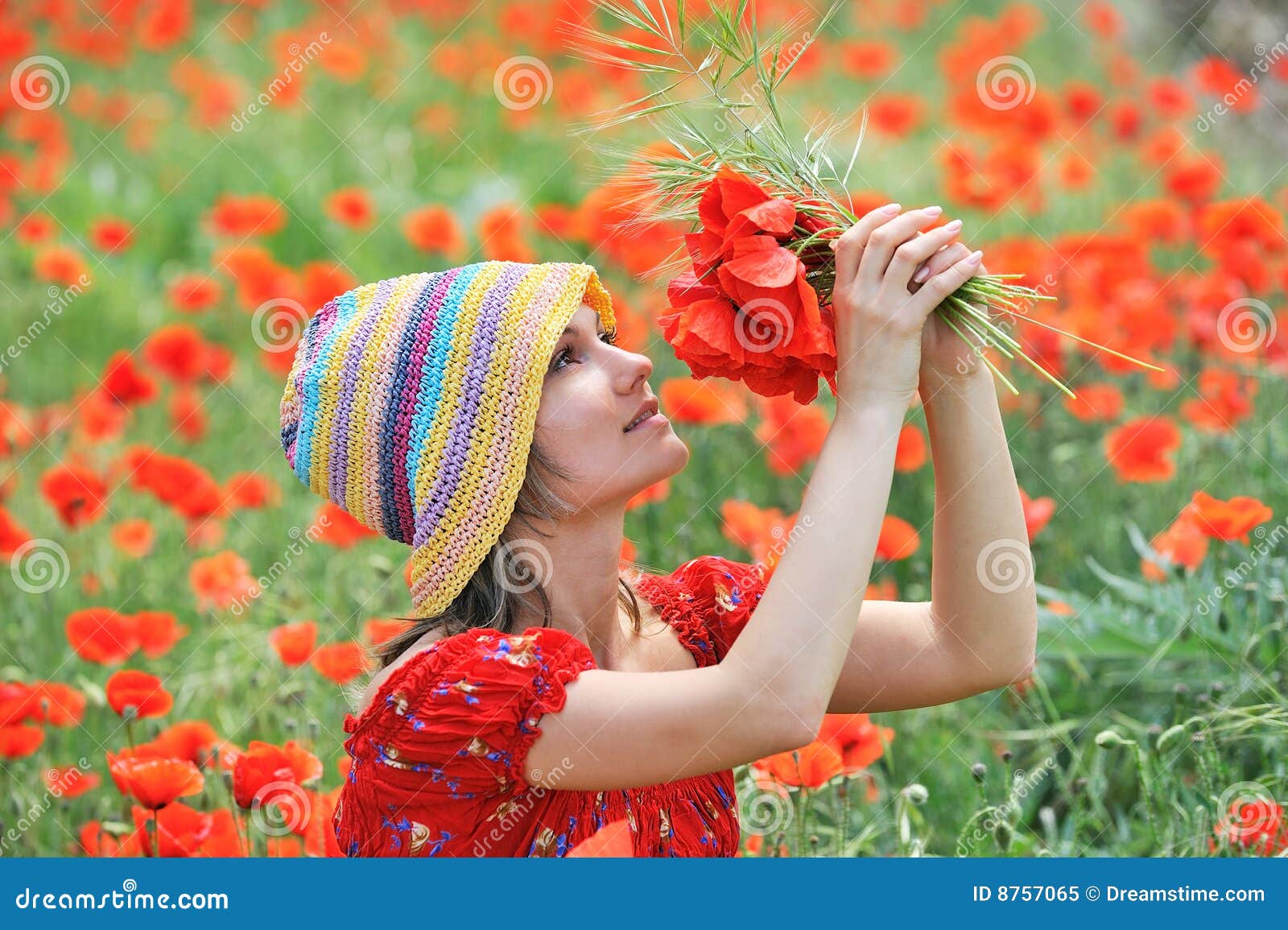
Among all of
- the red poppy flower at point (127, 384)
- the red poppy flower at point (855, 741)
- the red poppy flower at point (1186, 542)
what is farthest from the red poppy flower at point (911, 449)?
the red poppy flower at point (127, 384)

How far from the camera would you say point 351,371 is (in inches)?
78.0

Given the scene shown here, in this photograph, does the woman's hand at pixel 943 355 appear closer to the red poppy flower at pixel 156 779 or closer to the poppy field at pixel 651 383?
the poppy field at pixel 651 383

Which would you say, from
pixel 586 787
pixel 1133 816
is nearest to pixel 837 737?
pixel 586 787

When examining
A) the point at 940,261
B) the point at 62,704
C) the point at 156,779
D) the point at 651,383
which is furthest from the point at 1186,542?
the point at 62,704

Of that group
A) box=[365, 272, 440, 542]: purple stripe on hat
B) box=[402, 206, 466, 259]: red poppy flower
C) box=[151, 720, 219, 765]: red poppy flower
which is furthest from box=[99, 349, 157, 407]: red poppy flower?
box=[365, 272, 440, 542]: purple stripe on hat

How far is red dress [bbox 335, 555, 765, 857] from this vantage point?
179 centimetres

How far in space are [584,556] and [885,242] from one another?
586 mm

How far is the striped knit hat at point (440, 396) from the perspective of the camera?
189cm

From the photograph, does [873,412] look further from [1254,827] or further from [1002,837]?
[1254,827]

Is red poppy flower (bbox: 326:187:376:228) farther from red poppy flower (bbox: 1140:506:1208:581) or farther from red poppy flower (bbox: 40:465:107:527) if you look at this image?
red poppy flower (bbox: 1140:506:1208:581)

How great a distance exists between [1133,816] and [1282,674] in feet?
1.23

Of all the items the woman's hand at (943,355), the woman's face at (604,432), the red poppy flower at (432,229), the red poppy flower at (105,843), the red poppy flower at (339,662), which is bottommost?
the red poppy flower at (105,843)

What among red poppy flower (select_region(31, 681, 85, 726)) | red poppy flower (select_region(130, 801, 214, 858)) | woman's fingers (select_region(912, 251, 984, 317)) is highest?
woman's fingers (select_region(912, 251, 984, 317))

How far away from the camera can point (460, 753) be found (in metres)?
1.81
